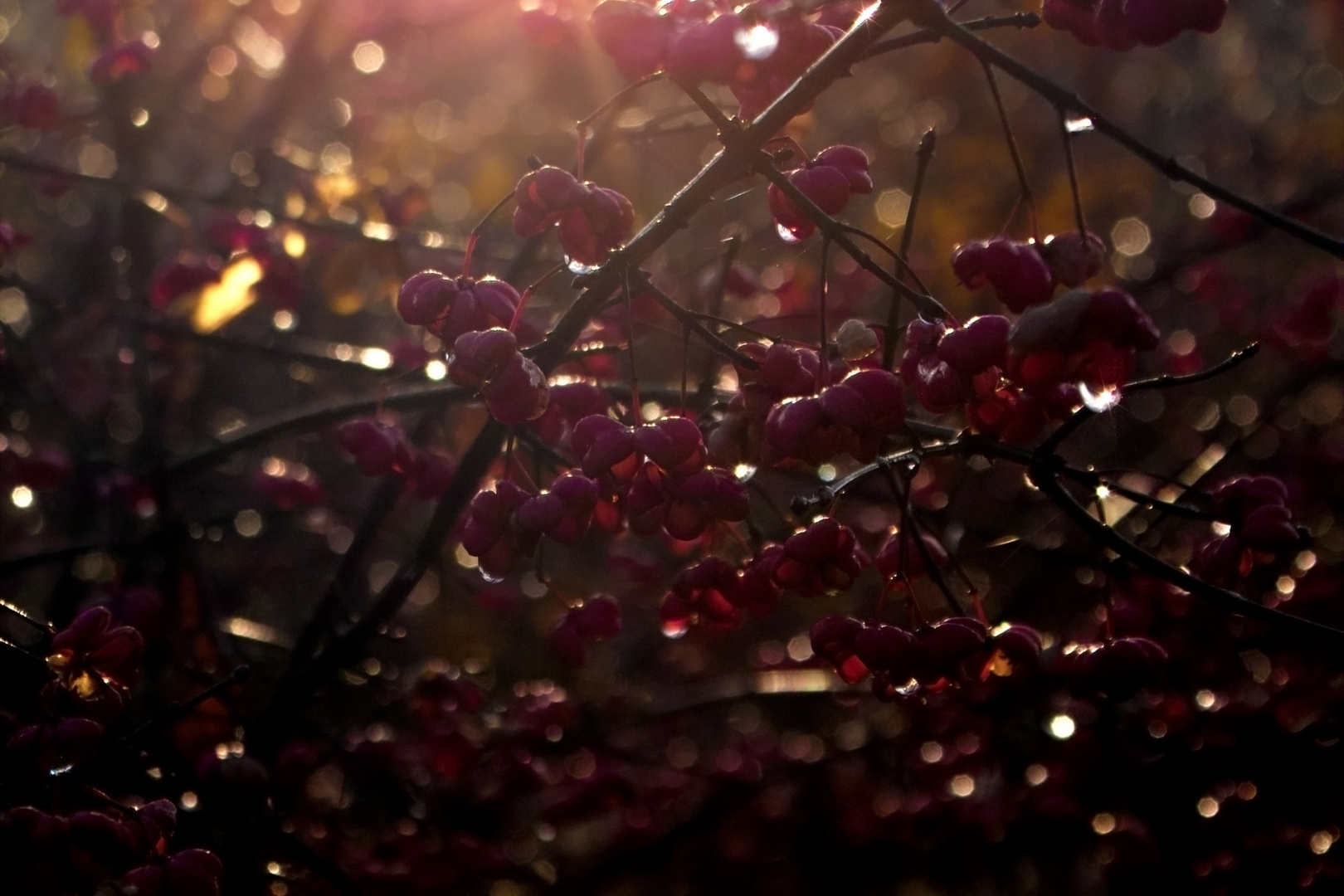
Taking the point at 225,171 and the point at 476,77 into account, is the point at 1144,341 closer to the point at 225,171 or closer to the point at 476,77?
the point at 225,171

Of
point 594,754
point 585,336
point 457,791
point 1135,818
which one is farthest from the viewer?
point 457,791

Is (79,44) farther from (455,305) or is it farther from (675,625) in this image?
(675,625)

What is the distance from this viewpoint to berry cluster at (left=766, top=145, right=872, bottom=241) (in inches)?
58.2

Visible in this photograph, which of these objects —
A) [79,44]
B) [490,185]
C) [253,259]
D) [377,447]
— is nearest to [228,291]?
[253,259]

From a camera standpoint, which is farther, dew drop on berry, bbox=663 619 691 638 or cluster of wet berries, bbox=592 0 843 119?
dew drop on berry, bbox=663 619 691 638

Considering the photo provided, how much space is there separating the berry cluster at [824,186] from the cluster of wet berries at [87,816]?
105 cm

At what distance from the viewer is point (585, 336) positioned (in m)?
2.22

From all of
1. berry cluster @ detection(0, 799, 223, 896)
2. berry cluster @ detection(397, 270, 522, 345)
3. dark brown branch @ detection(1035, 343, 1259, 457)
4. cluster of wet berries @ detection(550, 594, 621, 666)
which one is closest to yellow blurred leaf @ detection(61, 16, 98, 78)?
cluster of wet berries @ detection(550, 594, 621, 666)

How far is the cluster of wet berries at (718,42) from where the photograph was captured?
1310mm

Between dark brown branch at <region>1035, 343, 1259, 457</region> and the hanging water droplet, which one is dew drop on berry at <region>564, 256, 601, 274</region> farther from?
dark brown branch at <region>1035, 343, 1259, 457</region>

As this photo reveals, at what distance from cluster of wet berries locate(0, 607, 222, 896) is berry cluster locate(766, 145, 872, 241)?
3.45 feet

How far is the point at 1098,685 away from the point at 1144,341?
2.09ft

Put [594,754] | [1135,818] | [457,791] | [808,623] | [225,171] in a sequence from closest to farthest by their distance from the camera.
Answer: [1135,818], [594,754], [457,791], [225,171], [808,623]

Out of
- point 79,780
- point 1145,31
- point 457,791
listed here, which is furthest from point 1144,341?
point 457,791
